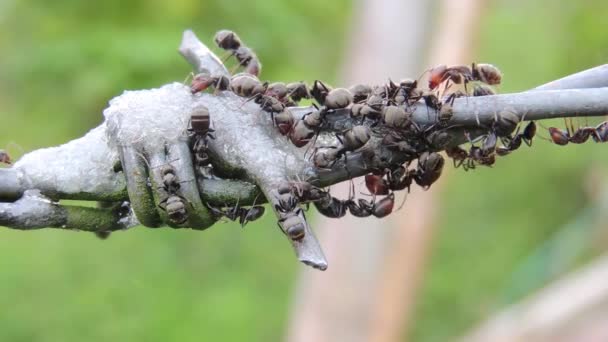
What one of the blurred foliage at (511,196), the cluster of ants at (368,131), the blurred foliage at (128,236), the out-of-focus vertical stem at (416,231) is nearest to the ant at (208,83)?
the cluster of ants at (368,131)

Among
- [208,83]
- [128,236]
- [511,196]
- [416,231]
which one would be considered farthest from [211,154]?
[511,196]

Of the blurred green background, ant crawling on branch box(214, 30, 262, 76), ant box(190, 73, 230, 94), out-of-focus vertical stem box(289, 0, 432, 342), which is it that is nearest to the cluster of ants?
ant box(190, 73, 230, 94)

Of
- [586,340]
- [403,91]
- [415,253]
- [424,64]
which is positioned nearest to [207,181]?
[403,91]

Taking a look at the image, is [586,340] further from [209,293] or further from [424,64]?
[209,293]

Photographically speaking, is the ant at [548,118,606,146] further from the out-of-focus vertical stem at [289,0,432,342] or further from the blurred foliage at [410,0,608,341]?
the blurred foliage at [410,0,608,341]

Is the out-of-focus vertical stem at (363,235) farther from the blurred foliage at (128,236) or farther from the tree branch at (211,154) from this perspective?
the tree branch at (211,154)

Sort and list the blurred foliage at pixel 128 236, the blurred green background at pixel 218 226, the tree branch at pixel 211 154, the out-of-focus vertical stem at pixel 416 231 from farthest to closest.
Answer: the blurred green background at pixel 218 226 < the blurred foliage at pixel 128 236 < the out-of-focus vertical stem at pixel 416 231 < the tree branch at pixel 211 154

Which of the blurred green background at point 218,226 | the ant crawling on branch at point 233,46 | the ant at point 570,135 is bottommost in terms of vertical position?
the ant at point 570,135
